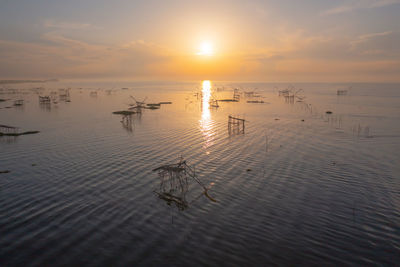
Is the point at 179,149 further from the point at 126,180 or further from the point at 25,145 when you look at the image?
the point at 25,145

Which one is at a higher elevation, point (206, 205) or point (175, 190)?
point (175, 190)

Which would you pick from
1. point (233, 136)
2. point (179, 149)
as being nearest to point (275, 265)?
point (179, 149)

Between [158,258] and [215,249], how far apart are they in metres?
1.95

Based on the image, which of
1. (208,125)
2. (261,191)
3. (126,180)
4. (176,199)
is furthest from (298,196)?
(208,125)

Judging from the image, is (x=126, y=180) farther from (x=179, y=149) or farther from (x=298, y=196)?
(x=298, y=196)

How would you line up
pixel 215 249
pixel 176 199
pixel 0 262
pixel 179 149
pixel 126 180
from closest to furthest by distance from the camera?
pixel 0 262, pixel 215 249, pixel 176 199, pixel 126 180, pixel 179 149

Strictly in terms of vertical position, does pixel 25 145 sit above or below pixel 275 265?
above

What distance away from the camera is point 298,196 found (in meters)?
12.4

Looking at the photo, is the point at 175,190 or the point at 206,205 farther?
the point at 175,190

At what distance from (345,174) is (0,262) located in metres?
17.1

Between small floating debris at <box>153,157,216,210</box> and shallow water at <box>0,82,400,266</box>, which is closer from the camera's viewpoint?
shallow water at <box>0,82,400,266</box>

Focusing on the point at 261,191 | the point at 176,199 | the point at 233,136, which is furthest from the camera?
the point at 233,136

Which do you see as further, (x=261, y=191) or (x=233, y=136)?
(x=233, y=136)

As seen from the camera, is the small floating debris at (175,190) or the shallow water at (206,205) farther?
the small floating debris at (175,190)
